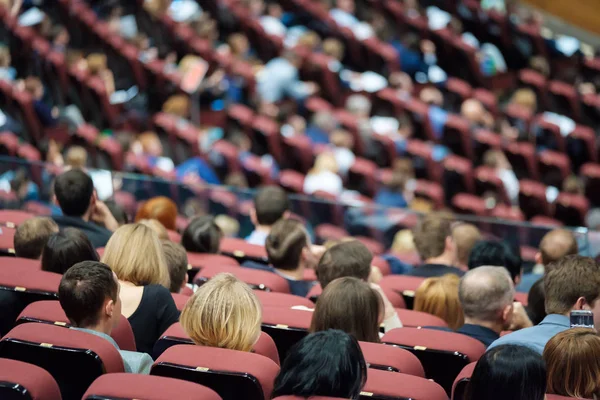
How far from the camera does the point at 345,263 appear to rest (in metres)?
3.14

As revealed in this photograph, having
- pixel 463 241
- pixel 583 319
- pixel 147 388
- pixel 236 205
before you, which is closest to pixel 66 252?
pixel 147 388

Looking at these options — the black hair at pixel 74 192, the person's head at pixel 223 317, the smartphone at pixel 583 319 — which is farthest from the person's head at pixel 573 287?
the black hair at pixel 74 192

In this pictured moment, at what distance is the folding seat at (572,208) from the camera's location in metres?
6.55

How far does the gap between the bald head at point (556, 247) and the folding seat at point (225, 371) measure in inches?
79.6

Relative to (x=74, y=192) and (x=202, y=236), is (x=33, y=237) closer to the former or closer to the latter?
(x=74, y=192)

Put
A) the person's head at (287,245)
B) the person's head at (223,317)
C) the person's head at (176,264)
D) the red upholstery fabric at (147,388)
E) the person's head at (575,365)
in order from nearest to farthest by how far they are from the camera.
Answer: the red upholstery fabric at (147,388), the person's head at (575,365), the person's head at (223,317), the person's head at (176,264), the person's head at (287,245)

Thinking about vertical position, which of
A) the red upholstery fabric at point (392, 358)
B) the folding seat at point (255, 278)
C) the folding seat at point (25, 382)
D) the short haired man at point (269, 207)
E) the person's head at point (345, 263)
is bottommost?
the folding seat at point (25, 382)

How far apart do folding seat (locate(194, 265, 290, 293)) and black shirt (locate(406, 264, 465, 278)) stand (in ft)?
2.09

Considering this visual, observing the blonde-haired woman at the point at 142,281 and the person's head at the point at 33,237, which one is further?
the person's head at the point at 33,237

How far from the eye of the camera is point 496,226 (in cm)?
478

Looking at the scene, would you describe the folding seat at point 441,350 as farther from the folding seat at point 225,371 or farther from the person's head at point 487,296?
the folding seat at point 225,371

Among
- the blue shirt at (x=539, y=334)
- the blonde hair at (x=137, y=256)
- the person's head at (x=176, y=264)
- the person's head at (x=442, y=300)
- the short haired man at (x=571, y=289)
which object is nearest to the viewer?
the blue shirt at (x=539, y=334)

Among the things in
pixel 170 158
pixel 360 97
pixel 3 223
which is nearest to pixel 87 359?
pixel 3 223

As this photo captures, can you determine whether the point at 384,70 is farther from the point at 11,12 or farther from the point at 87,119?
the point at 11,12
